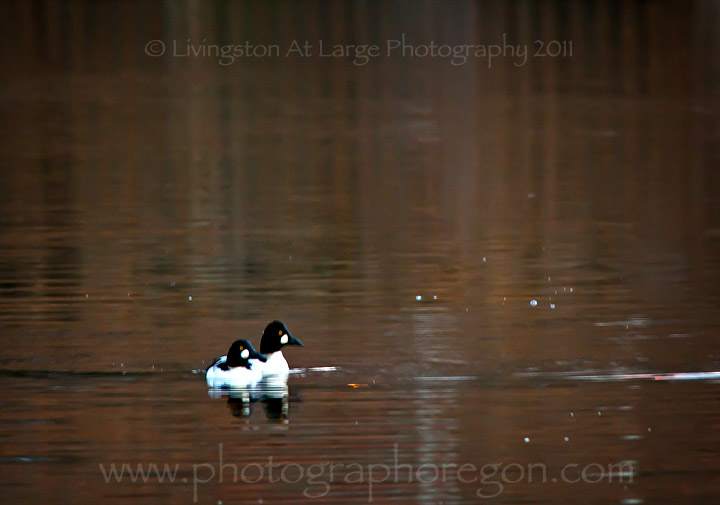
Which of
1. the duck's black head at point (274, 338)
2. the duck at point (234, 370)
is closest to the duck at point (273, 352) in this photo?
the duck's black head at point (274, 338)

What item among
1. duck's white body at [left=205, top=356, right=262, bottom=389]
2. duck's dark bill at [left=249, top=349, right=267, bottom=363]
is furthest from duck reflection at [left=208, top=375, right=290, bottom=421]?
duck's dark bill at [left=249, top=349, right=267, bottom=363]

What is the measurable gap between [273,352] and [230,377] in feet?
1.79

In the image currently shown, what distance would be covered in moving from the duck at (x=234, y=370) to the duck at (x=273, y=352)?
0.11m

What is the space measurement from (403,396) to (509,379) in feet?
3.22

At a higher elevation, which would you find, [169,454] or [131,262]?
[131,262]

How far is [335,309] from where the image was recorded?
1436 centimetres

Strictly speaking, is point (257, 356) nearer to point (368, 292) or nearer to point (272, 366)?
point (272, 366)

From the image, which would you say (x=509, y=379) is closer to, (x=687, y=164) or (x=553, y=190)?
(x=553, y=190)

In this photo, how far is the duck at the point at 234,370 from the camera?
37.7ft

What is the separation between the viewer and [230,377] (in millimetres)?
11500

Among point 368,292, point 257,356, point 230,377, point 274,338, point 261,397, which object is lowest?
point 261,397

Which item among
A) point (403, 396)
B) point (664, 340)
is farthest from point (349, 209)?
point (403, 396)

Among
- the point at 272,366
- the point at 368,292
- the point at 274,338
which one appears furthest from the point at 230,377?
the point at 368,292

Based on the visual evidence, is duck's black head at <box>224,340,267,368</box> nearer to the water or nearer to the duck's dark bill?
the duck's dark bill
